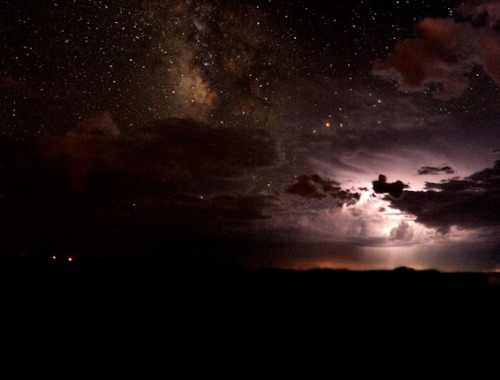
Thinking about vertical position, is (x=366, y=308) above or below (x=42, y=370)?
above

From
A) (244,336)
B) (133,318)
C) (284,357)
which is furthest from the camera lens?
(133,318)

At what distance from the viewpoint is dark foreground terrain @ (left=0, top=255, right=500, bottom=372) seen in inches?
207

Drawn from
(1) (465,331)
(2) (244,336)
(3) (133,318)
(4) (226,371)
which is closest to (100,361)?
(4) (226,371)

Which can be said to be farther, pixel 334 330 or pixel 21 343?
pixel 334 330

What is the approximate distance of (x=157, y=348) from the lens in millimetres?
5656

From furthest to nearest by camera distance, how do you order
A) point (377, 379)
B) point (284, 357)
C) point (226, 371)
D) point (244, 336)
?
point (244, 336) → point (284, 357) → point (226, 371) → point (377, 379)

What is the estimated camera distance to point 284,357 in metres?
5.28

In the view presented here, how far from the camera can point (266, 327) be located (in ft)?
22.6

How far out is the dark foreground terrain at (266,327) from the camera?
17.3 ft

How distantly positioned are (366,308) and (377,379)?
3.84m

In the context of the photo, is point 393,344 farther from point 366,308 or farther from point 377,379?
point 366,308

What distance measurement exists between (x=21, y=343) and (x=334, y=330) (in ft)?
19.1

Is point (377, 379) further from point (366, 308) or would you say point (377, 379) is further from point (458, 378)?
point (366, 308)

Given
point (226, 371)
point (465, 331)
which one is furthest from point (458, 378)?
point (226, 371)
